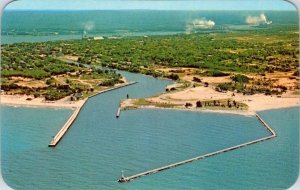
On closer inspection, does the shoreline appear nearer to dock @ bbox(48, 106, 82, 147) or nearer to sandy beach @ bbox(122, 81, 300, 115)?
sandy beach @ bbox(122, 81, 300, 115)

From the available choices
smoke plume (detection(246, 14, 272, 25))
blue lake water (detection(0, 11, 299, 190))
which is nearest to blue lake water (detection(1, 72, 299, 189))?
blue lake water (detection(0, 11, 299, 190))

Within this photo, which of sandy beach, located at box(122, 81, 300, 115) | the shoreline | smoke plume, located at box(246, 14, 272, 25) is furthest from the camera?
sandy beach, located at box(122, 81, 300, 115)

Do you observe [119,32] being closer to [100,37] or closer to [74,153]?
[100,37]

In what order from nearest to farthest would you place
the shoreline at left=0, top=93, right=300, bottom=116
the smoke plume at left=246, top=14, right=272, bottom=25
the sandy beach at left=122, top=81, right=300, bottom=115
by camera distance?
the smoke plume at left=246, top=14, right=272, bottom=25, the shoreline at left=0, top=93, right=300, bottom=116, the sandy beach at left=122, top=81, right=300, bottom=115

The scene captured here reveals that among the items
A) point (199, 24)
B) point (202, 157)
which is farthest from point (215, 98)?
point (199, 24)

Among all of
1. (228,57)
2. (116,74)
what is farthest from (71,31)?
(228,57)
